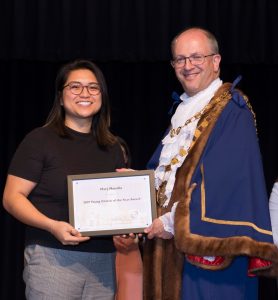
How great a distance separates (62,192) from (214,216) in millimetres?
624

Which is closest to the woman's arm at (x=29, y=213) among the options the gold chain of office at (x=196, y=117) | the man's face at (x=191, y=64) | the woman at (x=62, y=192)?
the woman at (x=62, y=192)

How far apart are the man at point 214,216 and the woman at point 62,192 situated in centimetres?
25

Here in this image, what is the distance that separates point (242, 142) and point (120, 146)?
559 mm

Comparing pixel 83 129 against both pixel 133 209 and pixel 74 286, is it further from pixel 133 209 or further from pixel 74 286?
pixel 74 286

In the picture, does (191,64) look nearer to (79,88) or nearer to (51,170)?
(79,88)

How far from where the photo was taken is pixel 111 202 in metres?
2.61

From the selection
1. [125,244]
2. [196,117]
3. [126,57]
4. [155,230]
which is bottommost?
[125,244]

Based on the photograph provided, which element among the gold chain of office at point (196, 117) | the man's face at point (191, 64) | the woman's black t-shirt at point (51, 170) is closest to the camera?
the woman's black t-shirt at point (51, 170)

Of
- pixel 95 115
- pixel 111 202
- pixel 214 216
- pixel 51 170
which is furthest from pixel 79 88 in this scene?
pixel 214 216

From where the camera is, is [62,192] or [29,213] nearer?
[29,213]

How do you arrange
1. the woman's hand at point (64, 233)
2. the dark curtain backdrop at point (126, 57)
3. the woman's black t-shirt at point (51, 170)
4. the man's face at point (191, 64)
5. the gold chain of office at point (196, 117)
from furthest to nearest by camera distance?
the dark curtain backdrop at point (126, 57)
the man's face at point (191, 64)
the gold chain of office at point (196, 117)
the woman's black t-shirt at point (51, 170)
the woman's hand at point (64, 233)

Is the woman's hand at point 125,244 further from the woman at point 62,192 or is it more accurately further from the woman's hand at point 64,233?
the woman's hand at point 64,233

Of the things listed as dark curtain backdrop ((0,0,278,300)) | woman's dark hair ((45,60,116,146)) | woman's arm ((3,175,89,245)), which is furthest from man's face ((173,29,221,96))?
dark curtain backdrop ((0,0,278,300))

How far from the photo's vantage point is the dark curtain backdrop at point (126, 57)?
444 cm
